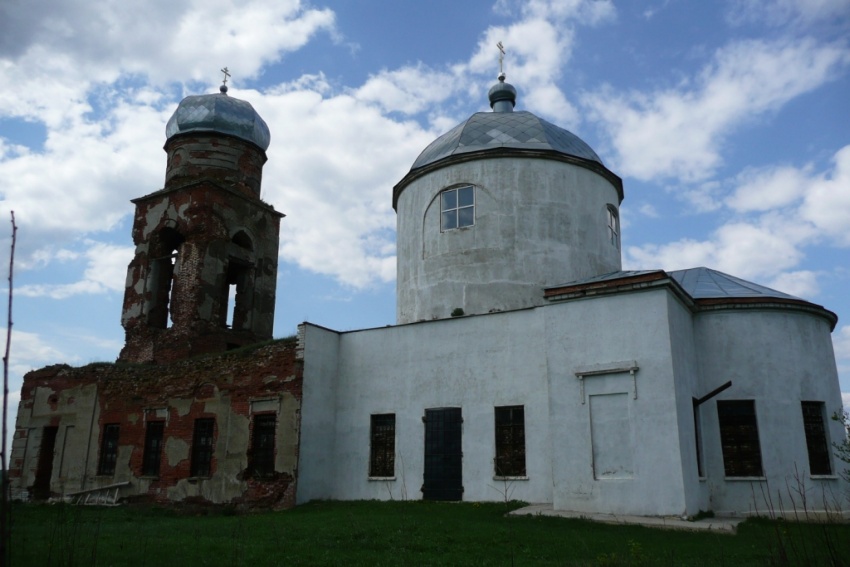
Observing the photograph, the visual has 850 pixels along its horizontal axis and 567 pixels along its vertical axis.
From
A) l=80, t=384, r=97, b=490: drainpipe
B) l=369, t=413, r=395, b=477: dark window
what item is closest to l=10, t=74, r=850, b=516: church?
l=369, t=413, r=395, b=477: dark window

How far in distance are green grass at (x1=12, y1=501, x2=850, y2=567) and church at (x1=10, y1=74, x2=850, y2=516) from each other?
174cm

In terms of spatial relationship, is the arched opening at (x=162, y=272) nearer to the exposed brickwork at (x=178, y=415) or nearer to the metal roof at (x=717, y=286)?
the exposed brickwork at (x=178, y=415)

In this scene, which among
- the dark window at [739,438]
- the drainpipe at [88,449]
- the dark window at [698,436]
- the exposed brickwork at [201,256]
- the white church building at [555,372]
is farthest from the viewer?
the exposed brickwork at [201,256]

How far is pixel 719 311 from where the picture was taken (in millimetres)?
15273

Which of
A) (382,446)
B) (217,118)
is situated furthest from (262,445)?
(217,118)

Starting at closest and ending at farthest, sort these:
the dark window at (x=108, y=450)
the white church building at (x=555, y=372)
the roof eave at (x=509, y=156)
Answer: the white church building at (x=555, y=372)
the roof eave at (x=509, y=156)
the dark window at (x=108, y=450)

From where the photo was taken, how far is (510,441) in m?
14.9

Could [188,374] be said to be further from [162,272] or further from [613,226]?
[613,226]

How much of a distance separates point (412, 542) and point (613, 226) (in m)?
13.2

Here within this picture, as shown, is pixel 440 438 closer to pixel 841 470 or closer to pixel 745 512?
pixel 745 512

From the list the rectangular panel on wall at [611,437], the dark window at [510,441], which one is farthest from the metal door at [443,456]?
the rectangular panel on wall at [611,437]

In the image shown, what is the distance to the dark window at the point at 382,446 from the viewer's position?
53.7 feet

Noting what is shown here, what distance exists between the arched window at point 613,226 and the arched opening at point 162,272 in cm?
1366

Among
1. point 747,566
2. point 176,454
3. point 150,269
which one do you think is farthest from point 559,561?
point 150,269
